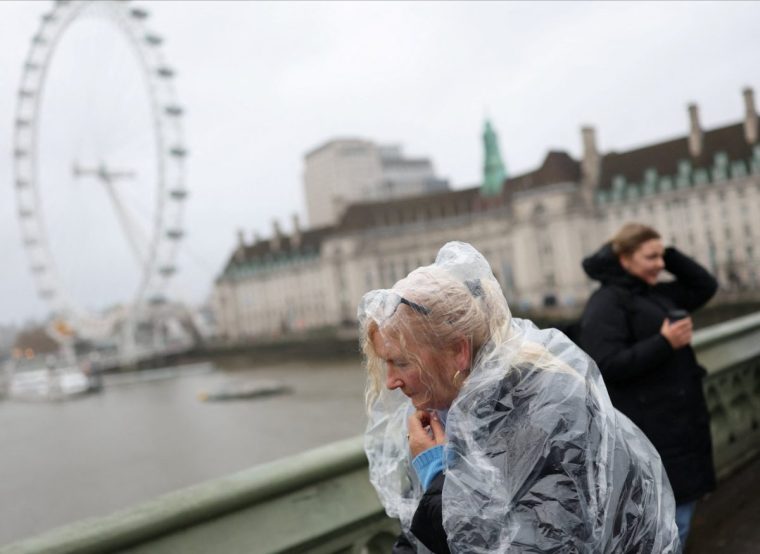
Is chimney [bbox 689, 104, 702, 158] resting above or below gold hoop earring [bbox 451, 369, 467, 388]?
above

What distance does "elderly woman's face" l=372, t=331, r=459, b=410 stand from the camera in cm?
90

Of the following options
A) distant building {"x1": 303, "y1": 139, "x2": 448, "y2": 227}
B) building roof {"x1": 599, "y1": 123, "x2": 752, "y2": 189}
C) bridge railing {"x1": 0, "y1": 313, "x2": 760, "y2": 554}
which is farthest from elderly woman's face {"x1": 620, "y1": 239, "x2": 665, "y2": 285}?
distant building {"x1": 303, "y1": 139, "x2": 448, "y2": 227}

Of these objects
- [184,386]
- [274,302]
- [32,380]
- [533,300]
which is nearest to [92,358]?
[32,380]

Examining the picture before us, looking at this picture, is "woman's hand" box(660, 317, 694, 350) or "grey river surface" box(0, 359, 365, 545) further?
"grey river surface" box(0, 359, 365, 545)

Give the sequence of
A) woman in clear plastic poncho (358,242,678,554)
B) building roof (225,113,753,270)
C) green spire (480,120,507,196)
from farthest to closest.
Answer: green spire (480,120,507,196)
building roof (225,113,753,270)
woman in clear plastic poncho (358,242,678,554)

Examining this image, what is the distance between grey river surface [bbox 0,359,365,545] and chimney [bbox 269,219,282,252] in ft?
82.3

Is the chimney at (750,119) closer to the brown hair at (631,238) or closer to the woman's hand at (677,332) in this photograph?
the brown hair at (631,238)

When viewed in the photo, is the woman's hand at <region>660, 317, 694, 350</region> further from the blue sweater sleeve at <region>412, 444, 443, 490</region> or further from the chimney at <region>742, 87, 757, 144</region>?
the chimney at <region>742, 87, 757, 144</region>

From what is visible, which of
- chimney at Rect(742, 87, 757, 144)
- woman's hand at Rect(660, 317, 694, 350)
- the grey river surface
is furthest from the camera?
chimney at Rect(742, 87, 757, 144)

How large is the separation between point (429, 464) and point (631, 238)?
3.54ft

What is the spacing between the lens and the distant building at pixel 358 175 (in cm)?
6631

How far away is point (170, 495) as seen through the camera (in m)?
1.16

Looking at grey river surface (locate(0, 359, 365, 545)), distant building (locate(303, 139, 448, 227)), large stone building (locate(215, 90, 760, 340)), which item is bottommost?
grey river surface (locate(0, 359, 365, 545))

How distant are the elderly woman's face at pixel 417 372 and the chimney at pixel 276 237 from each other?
192ft
